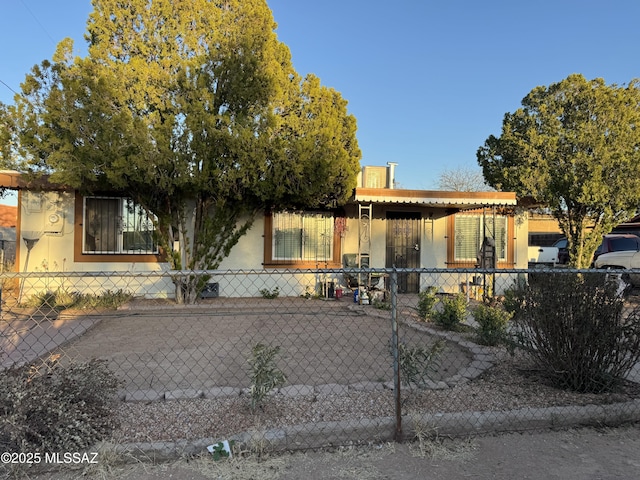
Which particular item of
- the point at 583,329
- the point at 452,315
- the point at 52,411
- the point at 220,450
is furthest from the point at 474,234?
the point at 52,411

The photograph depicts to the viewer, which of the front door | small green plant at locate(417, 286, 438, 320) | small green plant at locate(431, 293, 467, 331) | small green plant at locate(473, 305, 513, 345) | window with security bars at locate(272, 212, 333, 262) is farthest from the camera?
the front door

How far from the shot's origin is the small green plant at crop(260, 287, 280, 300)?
10.1m

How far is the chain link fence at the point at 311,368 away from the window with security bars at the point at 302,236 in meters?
2.17

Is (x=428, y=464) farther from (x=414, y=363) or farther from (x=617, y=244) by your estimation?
(x=617, y=244)

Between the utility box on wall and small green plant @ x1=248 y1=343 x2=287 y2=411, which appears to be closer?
small green plant @ x1=248 y1=343 x2=287 y2=411

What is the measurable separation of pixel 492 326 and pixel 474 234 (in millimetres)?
6732

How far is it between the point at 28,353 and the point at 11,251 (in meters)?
14.6

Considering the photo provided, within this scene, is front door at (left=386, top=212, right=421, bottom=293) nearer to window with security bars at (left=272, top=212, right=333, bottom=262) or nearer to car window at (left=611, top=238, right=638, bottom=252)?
window with security bars at (left=272, top=212, right=333, bottom=262)

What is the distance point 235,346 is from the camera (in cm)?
583

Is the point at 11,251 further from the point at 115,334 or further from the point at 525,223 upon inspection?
the point at 525,223

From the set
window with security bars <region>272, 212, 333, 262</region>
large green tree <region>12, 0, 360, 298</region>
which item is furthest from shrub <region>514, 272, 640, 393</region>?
window with security bars <region>272, 212, 333, 262</region>

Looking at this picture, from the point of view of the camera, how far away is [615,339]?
3.63 m

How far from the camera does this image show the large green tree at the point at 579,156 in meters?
11.6

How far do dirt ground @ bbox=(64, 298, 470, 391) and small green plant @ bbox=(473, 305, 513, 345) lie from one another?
1.28 feet
